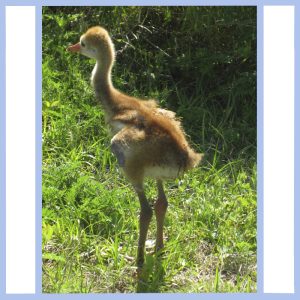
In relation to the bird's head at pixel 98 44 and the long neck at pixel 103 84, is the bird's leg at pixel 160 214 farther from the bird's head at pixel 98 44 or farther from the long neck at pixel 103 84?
the bird's head at pixel 98 44

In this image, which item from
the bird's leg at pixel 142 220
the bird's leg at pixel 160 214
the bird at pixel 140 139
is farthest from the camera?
the bird's leg at pixel 160 214

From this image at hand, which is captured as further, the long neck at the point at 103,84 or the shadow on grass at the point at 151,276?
the long neck at the point at 103,84

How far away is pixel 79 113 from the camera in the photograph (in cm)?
395

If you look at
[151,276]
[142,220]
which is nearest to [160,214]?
[142,220]

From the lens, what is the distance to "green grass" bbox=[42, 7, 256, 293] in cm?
295

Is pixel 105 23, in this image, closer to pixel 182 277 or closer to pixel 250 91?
pixel 250 91

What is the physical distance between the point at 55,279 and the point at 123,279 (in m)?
0.29

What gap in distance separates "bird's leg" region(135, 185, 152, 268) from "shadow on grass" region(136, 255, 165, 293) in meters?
0.05

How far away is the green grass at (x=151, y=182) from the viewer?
295cm

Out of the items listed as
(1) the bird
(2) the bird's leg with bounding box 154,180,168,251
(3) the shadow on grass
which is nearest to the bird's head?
(1) the bird

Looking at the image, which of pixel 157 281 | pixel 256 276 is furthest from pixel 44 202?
pixel 256 276

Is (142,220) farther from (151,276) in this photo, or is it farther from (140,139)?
(140,139)

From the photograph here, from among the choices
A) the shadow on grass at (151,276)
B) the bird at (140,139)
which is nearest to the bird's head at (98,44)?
the bird at (140,139)

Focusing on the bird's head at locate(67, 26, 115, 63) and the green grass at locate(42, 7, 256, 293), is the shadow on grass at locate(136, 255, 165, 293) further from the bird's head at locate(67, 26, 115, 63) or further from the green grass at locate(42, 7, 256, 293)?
the bird's head at locate(67, 26, 115, 63)
